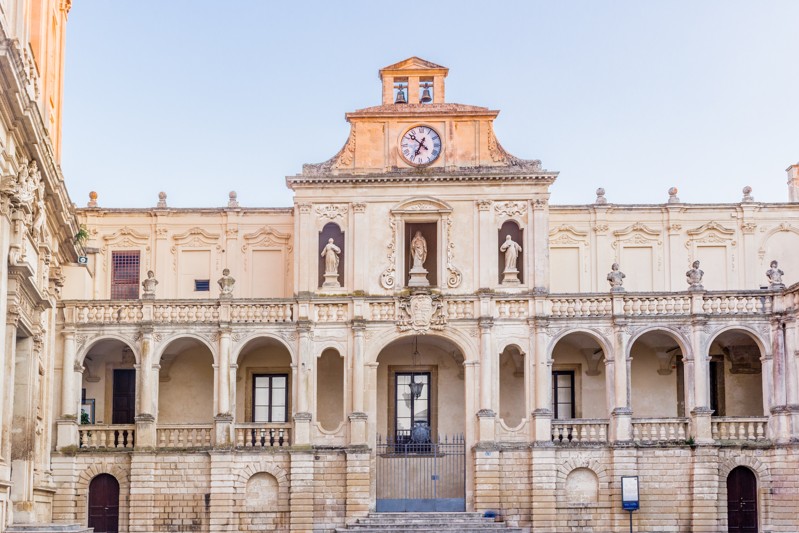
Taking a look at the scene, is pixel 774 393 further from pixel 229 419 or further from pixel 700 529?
pixel 229 419

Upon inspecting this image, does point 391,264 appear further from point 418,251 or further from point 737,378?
point 737,378

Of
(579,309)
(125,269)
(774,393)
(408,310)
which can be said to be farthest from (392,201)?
(774,393)

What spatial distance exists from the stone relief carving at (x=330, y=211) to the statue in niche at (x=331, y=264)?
0.83m

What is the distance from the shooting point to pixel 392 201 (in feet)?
141

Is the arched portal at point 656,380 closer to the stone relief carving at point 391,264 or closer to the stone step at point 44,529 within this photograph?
the stone relief carving at point 391,264

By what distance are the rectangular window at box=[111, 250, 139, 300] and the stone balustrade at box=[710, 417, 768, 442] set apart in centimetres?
1973

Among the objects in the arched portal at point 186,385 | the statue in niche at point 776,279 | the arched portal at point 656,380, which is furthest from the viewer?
the arched portal at point 186,385

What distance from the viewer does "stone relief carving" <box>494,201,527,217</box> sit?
42.8 metres

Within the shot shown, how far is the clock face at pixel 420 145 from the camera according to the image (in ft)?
143

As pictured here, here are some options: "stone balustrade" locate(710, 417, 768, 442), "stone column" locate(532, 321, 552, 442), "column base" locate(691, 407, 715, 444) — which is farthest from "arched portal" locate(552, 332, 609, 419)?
"stone balustrade" locate(710, 417, 768, 442)

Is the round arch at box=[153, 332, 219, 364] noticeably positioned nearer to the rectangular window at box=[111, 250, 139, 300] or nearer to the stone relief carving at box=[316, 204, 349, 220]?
the rectangular window at box=[111, 250, 139, 300]

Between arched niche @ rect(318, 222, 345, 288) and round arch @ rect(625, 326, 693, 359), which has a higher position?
arched niche @ rect(318, 222, 345, 288)

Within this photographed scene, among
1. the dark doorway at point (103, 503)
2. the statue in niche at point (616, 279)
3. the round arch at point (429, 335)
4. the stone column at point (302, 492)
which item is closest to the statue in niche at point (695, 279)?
the statue in niche at point (616, 279)

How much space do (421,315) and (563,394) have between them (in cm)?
598
